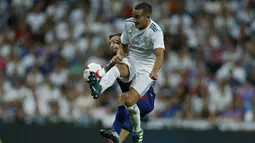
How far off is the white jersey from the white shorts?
81mm

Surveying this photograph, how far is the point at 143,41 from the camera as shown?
10.3 metres

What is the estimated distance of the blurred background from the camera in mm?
14836

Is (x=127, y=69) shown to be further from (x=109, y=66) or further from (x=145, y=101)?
(x=145, y=101)

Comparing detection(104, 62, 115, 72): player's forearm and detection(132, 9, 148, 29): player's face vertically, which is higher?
detection(132, 9, 148, 29): player's face

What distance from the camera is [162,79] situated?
1566cm

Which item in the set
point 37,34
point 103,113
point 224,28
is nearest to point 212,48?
point 224,28

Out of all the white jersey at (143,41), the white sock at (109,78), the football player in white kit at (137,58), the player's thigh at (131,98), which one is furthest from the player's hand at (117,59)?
the player's thigh at (131,98)

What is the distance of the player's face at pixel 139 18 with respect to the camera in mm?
9930

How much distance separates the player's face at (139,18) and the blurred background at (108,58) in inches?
174

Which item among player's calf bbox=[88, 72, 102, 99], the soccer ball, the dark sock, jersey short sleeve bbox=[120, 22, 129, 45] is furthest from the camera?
the dark sock

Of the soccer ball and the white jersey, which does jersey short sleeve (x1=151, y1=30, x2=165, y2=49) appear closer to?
the white jersey

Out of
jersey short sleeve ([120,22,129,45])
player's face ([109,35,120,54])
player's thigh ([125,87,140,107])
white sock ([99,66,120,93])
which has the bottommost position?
player's thigh ([125,87,140,107])

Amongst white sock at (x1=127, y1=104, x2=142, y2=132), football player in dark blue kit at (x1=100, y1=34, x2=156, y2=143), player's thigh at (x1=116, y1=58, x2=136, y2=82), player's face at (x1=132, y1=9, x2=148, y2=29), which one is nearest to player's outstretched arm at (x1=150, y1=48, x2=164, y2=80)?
player's face at (x1=132, y1=9, x2=148, y2=29)

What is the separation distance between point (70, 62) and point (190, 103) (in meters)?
3.41
